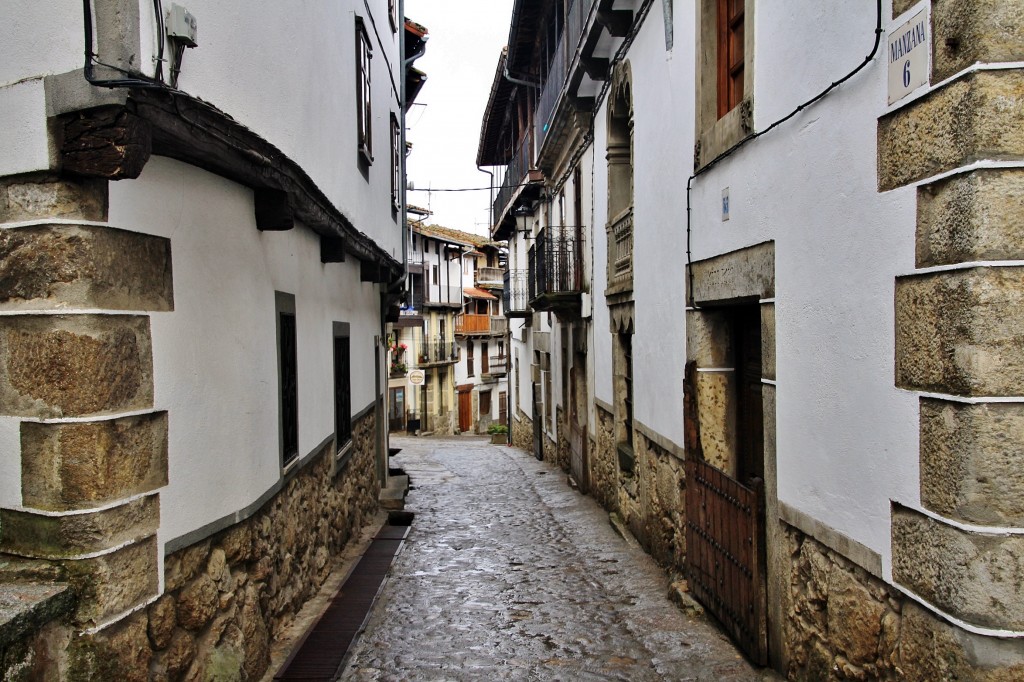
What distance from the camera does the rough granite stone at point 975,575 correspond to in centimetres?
277

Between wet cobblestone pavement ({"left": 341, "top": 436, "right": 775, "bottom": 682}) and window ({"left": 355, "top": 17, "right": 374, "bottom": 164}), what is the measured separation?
4.63 m

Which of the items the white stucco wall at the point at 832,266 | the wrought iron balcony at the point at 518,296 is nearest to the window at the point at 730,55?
the white stucco wall at the point at 832,266

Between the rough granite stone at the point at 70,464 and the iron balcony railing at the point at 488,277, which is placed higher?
the iron balcony railing at the point at 488,277

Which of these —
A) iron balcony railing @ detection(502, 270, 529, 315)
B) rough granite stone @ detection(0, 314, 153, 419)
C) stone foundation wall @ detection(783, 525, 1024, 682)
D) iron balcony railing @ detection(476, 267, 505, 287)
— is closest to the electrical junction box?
rough granite stone @ detection(0, 314, 153, 419)

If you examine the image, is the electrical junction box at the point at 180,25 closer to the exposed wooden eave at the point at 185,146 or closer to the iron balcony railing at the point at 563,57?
the exposed wooden eave at the point at 185,146

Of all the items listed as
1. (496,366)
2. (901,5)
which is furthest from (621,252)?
(496,366)

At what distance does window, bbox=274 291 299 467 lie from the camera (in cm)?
546

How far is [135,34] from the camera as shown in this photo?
120 inches

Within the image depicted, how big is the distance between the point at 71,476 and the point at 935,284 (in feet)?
11.2

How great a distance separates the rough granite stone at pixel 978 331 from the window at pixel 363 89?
7.15 meters

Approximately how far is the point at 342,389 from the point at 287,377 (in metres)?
2.70

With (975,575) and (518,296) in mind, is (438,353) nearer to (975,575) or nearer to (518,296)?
(518,296)

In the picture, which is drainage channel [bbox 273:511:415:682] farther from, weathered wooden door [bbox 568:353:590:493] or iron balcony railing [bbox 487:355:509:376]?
iron balcony railing [bbox 487:355:509:376]

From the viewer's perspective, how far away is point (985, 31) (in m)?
2.76
